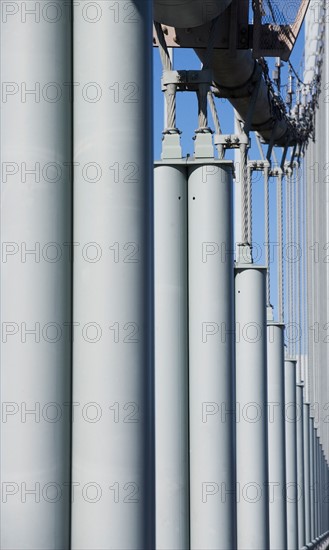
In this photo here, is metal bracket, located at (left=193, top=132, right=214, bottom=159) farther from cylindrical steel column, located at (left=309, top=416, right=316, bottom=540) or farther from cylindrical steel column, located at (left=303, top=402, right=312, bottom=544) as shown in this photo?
cylindrical steel column, located at (left=309, top=416, right=316, bottom=540)

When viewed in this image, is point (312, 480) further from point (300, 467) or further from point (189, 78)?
point (189, 78)

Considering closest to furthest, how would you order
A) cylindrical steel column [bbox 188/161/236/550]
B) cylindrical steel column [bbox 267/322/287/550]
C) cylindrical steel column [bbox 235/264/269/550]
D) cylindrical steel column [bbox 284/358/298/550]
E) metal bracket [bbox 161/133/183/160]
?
cylindrical steel column [bbox 188/161/236/550] → metal bracket [bbox 161/133/183/160] → cylindrical steel column [bbox 235/264/269/550] → cylindrical steel column [bbox 267/322/287/550] → cylindrical steel column [bbox 284/358/298/550]

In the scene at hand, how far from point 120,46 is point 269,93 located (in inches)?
449

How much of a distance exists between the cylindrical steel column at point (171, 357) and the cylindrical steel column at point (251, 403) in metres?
3.54

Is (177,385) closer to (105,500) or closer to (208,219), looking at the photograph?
(208,219)

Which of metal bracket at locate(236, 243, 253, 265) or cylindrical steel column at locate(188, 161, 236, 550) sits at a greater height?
metal bracket at locate(236, 243, 253, 265)

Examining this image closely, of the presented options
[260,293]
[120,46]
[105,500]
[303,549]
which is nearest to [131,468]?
[105,500]

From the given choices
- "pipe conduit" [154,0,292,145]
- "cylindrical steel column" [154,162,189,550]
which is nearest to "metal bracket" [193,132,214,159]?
"cylindrical steel column" [154,162,189,550]

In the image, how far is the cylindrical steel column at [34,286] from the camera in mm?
4375

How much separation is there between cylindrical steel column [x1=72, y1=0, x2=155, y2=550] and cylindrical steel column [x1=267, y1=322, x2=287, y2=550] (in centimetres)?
1175

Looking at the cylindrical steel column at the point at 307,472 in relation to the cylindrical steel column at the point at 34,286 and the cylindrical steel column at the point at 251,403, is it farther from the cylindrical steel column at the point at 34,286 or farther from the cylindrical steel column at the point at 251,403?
the cylindrical steel column at the point at 34,286

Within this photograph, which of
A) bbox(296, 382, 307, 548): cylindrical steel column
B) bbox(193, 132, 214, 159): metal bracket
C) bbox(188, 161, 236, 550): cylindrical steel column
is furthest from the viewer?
bbox(296, 382, 307, 548): cylindrical steel column

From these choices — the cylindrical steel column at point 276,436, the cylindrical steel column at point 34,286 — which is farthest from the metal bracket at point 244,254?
the cylindrical steel column at point 34,286

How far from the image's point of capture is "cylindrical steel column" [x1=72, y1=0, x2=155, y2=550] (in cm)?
454
